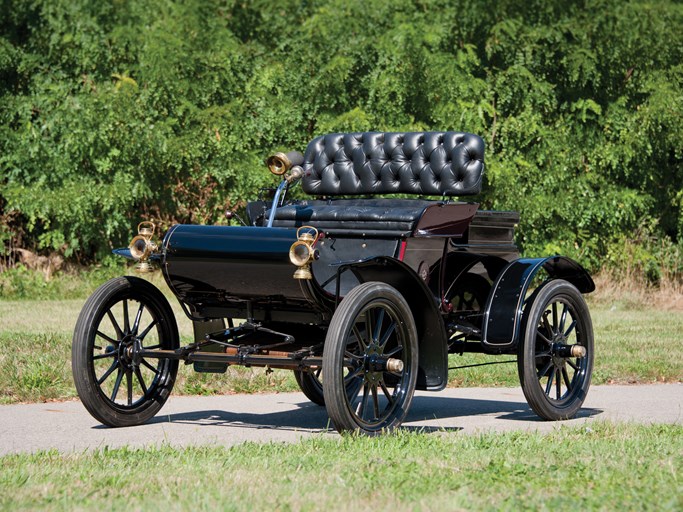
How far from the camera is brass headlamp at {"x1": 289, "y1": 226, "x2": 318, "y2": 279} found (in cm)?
616

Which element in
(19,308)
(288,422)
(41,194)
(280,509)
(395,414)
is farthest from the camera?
(41,194)

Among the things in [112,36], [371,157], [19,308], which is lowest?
[19,308]

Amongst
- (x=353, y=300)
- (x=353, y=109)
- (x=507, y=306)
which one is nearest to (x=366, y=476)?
(x=353, y=300)

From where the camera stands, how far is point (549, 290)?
750cm

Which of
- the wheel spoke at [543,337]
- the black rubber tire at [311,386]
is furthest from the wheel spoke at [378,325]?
the black rubber tire at [311,386]

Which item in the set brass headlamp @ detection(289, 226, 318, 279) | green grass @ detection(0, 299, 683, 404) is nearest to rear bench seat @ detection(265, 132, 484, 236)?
brass headlamp @ detection(289, 226, 318, 279)

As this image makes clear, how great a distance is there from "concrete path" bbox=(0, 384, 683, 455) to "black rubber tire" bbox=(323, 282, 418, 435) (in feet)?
0.74

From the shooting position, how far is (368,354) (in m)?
6.46

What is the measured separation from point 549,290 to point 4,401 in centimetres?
397

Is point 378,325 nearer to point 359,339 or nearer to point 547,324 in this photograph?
point 359,339

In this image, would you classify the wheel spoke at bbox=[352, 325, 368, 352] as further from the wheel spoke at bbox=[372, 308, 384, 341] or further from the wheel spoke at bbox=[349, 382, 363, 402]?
the wheel spoke at bbox=[349, 382, 363, 402]

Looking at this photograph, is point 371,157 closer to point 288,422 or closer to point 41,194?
point 288,422

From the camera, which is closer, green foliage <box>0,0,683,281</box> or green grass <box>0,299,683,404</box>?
green grass <box>0,299,683,404</box>

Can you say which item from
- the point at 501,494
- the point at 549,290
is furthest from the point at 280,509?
the point at 549,290
